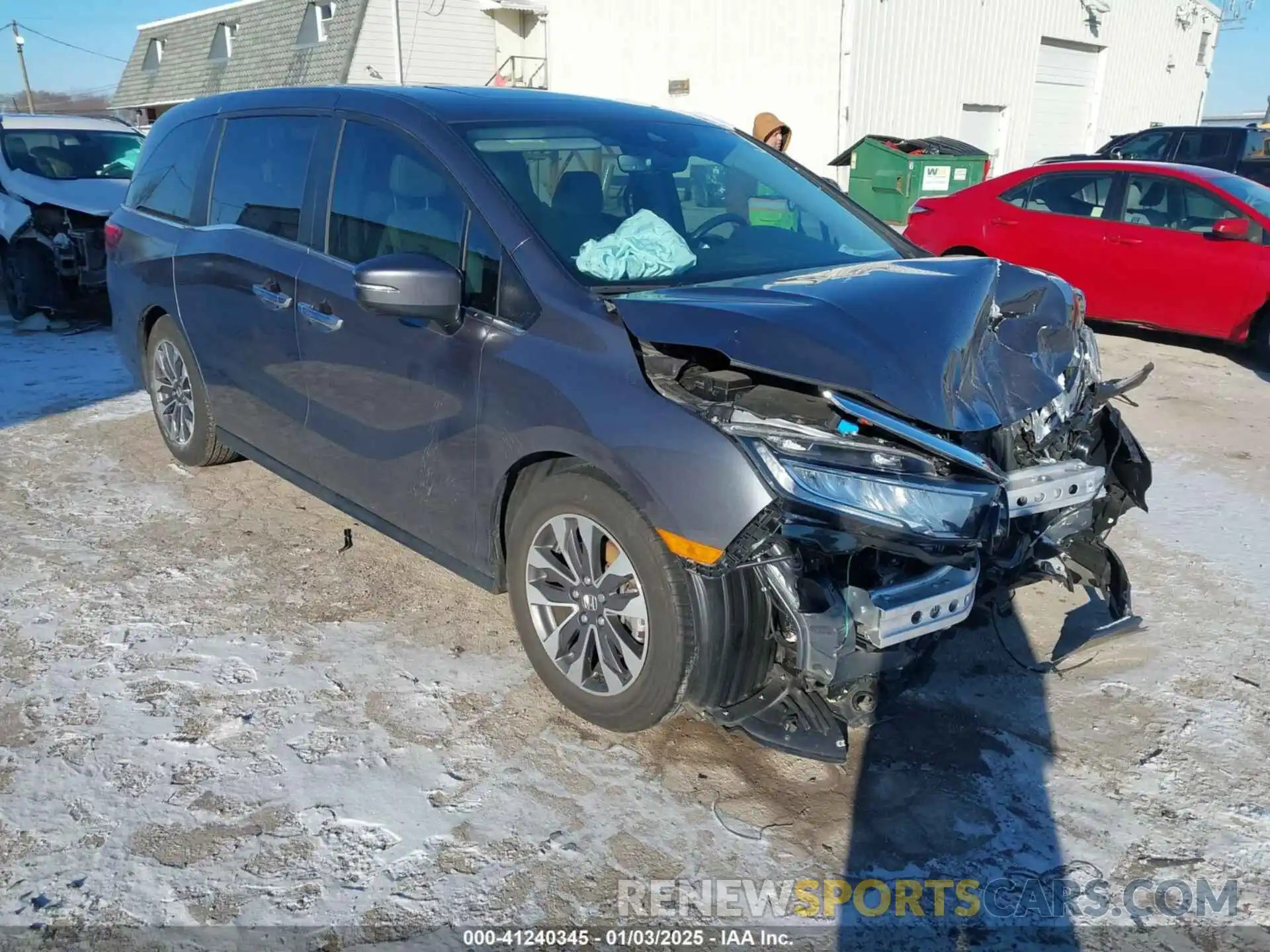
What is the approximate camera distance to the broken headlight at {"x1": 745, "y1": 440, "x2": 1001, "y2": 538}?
94.3 inches

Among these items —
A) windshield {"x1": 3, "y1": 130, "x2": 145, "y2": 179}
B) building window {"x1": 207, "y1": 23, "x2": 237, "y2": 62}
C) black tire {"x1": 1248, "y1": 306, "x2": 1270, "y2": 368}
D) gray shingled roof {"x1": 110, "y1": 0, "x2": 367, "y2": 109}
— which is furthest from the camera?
building window {"x1": 207, "y1": 23, "x2": 237, "y2": 62}

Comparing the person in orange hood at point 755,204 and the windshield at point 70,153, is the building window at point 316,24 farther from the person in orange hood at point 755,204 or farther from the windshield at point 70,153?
the person in orange hood at point 755,204

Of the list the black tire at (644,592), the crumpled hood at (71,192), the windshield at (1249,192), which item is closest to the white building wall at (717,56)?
the windshield at (1249,192)

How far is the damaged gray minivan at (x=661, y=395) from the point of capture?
8.15ft

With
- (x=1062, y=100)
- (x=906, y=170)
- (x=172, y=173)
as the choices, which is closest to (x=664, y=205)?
(x=172, y=173)

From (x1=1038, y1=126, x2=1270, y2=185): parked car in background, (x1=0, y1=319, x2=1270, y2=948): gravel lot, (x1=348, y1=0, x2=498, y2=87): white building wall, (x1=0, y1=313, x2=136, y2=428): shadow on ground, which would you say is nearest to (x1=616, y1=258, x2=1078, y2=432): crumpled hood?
(x1=0, y1=319, x2=1270, y2=948): gravel lot

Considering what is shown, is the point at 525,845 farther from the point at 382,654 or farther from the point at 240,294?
the point at 240,294

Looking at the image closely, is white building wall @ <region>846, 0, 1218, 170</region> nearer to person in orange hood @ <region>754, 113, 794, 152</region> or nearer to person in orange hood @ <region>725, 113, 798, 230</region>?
person in orange hood @ <region>754, 113, 794, 152</region>

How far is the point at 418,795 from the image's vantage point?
107 inches

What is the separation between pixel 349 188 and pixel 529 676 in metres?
1.89

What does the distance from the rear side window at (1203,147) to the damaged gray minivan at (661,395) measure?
13.3 meters

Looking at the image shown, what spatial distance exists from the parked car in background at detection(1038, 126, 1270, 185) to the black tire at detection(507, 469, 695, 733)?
14060 millimetres

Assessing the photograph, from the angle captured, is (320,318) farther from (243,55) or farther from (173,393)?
(243,55)

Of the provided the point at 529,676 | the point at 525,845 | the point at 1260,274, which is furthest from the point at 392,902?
the point at 1260,274
